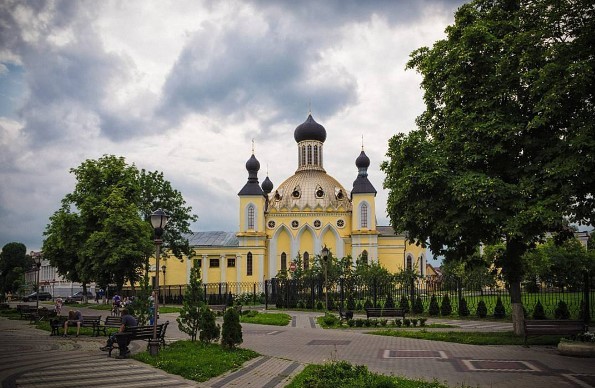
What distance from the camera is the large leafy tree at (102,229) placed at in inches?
1400

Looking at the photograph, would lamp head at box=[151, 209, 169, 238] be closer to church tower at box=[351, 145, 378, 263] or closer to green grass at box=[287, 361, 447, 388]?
green grass at box=[287, 361, 447, 388]

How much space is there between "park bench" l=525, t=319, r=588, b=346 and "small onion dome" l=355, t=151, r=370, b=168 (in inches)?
2099

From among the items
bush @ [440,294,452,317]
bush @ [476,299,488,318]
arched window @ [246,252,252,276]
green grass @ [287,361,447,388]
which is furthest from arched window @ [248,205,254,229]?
green grass @ [287,361,447,388]

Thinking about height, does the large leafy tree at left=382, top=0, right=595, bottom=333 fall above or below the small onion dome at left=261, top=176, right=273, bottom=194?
below

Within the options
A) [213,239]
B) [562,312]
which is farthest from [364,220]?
[562,312]

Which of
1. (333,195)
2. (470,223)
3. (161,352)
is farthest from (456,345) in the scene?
(333,195)

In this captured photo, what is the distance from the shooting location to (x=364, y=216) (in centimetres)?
6575

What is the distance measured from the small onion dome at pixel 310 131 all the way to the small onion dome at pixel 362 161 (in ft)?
22.8

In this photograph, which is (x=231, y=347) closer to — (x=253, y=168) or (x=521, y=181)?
(x=521, y=181)

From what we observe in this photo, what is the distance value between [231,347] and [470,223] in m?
8.62

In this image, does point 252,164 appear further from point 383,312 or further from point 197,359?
point 197,359

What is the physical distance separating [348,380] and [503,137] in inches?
412

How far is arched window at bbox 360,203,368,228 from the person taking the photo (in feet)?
215

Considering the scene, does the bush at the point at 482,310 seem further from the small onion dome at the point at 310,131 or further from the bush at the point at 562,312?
the small onion dome at the point at 310,131
